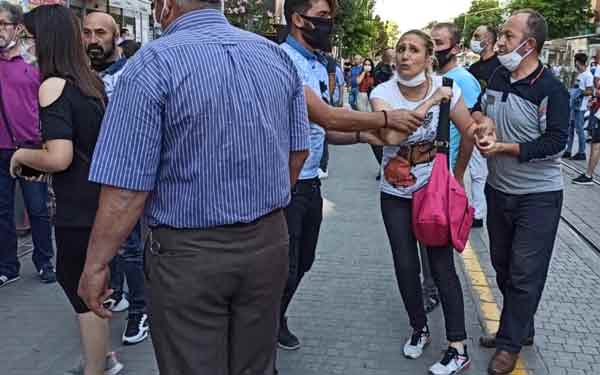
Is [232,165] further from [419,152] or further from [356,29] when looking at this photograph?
[356,29]

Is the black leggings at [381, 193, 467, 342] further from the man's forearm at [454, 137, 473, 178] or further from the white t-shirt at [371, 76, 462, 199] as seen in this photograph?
the man's forearm at [454, 137, 473, 178]

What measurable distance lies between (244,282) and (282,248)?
0.21 metres

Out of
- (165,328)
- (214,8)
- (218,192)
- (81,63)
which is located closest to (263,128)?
(218,192)

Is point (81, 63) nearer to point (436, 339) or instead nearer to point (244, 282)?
point (244, 282)

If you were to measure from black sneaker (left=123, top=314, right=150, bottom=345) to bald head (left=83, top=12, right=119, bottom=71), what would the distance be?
1.64 metres

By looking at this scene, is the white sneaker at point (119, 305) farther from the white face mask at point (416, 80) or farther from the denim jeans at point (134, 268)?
the white face mask at point (416, 80)

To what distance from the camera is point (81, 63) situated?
3301mm

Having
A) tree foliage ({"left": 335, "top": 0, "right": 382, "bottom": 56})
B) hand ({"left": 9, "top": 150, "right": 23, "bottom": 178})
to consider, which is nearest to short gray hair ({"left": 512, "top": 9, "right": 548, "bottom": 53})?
hand ({"left": 9, "top": 150, "right": 23, "bottom": 178})

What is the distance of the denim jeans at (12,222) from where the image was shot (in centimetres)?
519

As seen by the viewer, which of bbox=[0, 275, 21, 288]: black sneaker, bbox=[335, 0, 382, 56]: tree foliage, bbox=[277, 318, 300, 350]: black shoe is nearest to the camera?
bbox=[277, 318, 300, 350]: black shoe

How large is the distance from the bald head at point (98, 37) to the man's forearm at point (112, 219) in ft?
7.24

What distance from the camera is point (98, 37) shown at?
4.04m

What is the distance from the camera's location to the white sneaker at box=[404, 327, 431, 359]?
4012 mm

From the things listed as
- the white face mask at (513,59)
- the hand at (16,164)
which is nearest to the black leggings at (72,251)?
Answer: the hand at (16,164)
